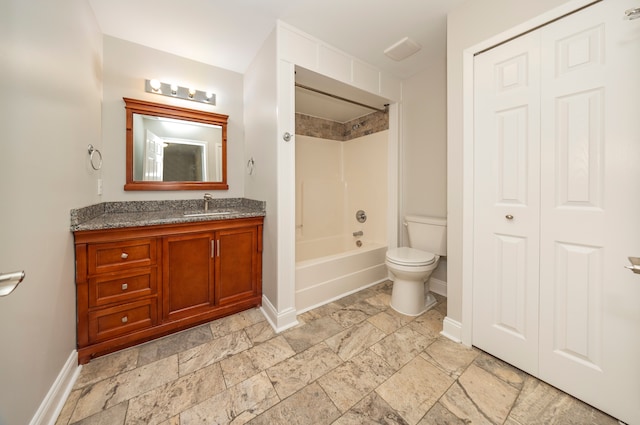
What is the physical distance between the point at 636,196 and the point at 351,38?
2034 millimetres

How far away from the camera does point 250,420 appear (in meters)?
1.07

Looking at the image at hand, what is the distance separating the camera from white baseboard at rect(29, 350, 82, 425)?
3.27ft

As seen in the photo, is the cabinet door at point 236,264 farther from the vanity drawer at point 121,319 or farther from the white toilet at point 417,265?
the white toilet at point 417,265

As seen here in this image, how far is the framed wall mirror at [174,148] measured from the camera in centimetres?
205

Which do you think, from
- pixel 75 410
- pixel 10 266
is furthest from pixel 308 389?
pixel 10 266

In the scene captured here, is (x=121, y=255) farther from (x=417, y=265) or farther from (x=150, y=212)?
(x=417, y=265)

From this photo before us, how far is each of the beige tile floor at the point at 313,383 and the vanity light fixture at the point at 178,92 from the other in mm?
2148

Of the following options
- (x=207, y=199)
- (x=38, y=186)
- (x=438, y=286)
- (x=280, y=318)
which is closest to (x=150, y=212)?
(x=207, y=199)

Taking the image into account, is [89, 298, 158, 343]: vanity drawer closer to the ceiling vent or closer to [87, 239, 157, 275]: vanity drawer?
[87, 239, 157, 275]: vanity drawer

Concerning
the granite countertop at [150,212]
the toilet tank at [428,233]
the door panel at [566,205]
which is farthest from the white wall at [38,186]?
the toilet tank at [428,233]

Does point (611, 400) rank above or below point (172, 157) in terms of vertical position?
below

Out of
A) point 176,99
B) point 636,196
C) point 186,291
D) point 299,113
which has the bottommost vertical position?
point 186,291

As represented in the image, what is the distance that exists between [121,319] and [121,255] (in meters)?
0.44

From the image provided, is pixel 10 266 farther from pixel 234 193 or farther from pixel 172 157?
pixel 234 193
